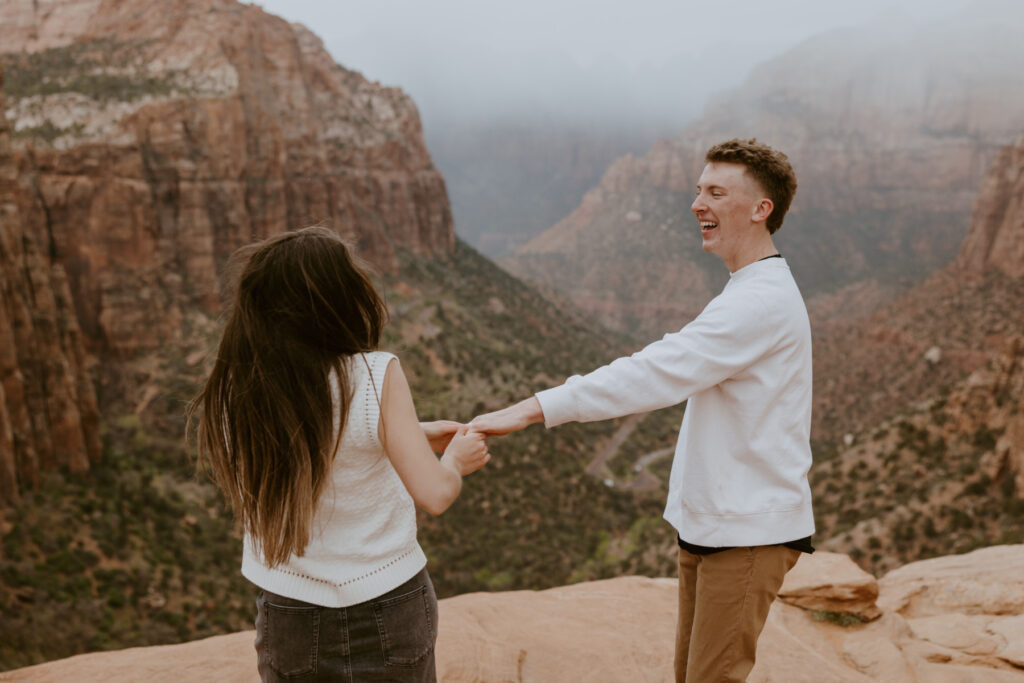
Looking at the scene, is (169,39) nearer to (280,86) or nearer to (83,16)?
(280,86)

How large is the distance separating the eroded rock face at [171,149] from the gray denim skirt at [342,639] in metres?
35.4

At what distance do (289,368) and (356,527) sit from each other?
0.73 meters

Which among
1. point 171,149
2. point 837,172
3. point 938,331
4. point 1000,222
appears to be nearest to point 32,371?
point 171,149

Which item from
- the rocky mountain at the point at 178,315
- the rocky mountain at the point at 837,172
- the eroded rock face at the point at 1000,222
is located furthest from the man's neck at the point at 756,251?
the rocky mountain at the point at 837,172

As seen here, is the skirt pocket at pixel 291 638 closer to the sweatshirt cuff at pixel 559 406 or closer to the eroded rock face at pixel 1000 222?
the sweatshirt cuff at pixel 559 406

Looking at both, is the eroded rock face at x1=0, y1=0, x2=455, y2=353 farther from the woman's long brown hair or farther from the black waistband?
the black waistband

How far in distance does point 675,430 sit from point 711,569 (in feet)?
177

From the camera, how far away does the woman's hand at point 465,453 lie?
3213 millimetres

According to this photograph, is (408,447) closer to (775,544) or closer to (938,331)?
(775,544)

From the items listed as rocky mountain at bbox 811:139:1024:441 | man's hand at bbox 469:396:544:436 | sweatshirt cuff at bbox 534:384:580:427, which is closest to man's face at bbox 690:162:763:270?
sweatshirt cuff at bbox 534:384:580:427

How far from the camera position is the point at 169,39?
148 ft

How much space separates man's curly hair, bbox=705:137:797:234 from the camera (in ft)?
11.5

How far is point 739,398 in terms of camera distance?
333 centimetres

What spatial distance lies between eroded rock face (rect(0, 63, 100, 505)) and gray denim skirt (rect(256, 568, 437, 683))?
21.7 metres
